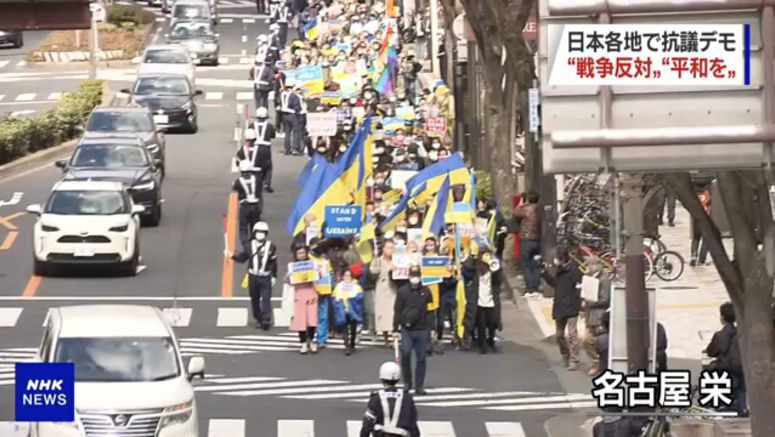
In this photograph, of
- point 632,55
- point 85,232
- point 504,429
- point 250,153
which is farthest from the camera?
point 250,153

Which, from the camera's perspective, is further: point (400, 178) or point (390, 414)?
point (400, 178)

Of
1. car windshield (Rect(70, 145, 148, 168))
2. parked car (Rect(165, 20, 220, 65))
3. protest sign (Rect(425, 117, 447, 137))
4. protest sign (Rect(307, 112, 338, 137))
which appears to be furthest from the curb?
parked car (Rect(165, 20, 220, 65))

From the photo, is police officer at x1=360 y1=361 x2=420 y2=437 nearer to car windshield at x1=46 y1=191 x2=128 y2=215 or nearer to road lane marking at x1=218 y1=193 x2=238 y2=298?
road lane marking at x1=218 y1=193 x2=238 y2=298

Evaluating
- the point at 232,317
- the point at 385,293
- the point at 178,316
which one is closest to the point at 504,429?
the point at 385,293

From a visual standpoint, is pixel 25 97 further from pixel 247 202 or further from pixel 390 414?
pixel 390 414

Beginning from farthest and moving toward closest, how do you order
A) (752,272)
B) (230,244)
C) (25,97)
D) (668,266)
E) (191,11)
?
(191,11), (25,97), (230,244), (668,266), (752,272)

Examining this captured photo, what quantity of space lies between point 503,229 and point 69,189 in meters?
7.67

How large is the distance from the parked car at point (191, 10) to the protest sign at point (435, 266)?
2005 inches

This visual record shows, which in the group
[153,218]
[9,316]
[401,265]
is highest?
[401,265]

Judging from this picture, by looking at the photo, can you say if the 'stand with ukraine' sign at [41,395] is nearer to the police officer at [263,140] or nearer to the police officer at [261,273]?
the police officer at [261,273]

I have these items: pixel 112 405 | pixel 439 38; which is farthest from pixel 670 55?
pixel 439 38

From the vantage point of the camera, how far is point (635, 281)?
22750 millimetres

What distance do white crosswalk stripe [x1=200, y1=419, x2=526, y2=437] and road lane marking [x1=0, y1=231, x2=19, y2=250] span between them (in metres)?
14.7

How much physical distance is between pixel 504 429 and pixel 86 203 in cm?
1298
